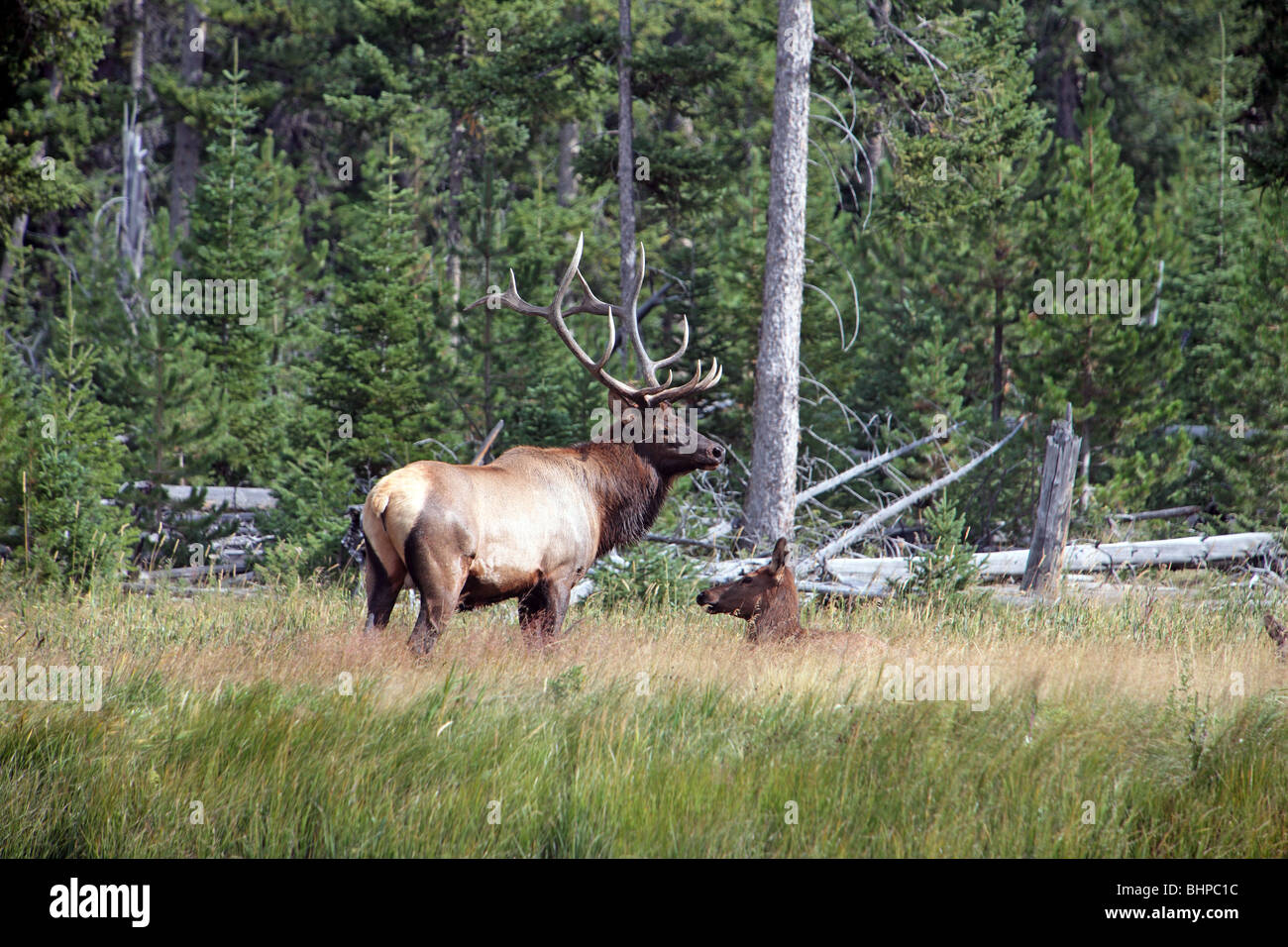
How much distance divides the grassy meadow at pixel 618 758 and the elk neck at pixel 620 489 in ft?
4.15

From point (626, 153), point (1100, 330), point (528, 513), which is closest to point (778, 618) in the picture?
point (528, 513)

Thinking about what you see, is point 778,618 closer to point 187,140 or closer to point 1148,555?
point 1148,555

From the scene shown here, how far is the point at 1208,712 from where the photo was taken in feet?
18.0

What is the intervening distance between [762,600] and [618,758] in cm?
231

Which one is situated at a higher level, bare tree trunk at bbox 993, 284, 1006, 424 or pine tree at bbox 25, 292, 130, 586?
bare tree trunk at bbox 993, 284, 1006, 424

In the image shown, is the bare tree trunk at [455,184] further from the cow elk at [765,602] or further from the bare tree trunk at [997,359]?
the cow elk at [765,602]

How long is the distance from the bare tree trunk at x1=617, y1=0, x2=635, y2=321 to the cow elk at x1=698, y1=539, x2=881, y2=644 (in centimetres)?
684

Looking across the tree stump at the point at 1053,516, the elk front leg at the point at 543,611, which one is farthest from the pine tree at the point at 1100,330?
the elk front leg at the point at 543,611

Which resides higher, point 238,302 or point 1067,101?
point 1067,101

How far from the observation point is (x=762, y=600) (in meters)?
7.12

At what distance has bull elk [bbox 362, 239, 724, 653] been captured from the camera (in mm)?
6219

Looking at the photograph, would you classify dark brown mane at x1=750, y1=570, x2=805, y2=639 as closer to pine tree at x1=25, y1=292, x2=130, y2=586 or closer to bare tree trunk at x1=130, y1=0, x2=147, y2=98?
pine tree at x1=25, y1=292, x2=130, y2=586

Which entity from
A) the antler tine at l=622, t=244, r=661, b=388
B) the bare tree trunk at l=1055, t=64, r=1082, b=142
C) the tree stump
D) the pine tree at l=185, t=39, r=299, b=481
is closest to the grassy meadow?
the antler tine at l=622, t=244, r=661, b=388
